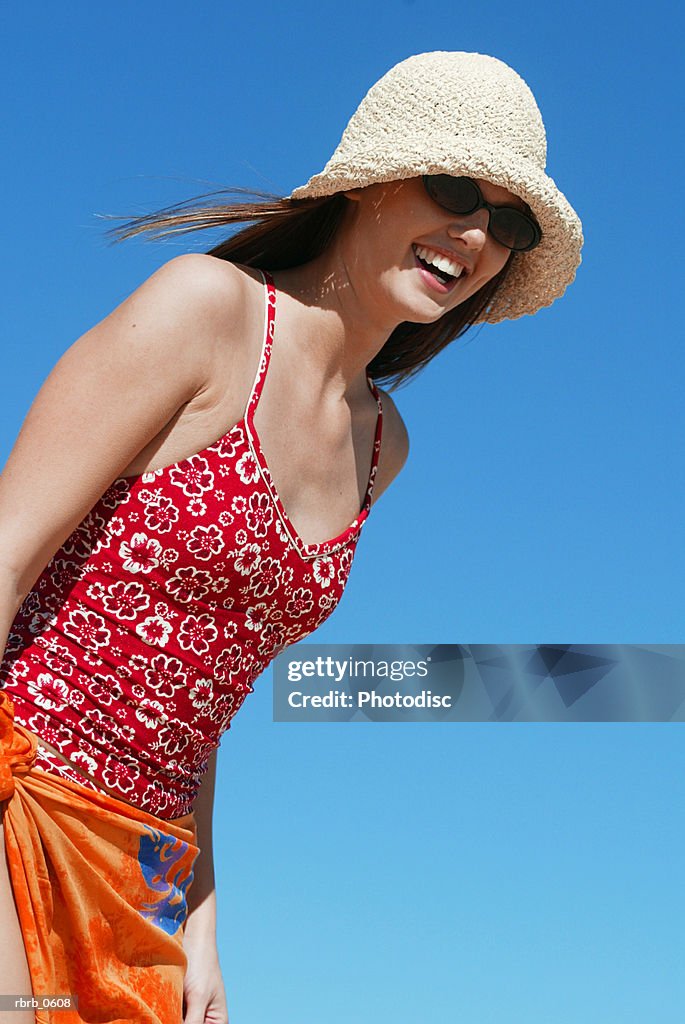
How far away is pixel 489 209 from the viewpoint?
3059 millimetres

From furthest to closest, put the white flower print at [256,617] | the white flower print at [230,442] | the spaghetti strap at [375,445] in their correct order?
1. the spaghetti strap at [375,445]
2. the white flower print at [256,617]
3. the white flower print at [230,442]

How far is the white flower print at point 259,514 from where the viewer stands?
2.76 meters

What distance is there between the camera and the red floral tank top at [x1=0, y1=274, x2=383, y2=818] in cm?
268

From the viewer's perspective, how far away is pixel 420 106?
9.91 feet

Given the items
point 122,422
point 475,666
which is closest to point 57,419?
point 122,422

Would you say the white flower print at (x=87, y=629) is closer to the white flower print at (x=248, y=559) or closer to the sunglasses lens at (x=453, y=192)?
the white flower print at (x=248, y=559)

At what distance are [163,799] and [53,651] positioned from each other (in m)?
0.44

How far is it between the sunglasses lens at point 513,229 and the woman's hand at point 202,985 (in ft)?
6.02

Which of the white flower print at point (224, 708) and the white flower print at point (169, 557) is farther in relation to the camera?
the white flower print at point (224, 708)

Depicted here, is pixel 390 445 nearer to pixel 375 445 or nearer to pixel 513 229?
pixel 375 445

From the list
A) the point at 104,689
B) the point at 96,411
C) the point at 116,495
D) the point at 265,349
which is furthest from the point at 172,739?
the point at 265,349

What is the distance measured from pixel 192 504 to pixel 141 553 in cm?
14

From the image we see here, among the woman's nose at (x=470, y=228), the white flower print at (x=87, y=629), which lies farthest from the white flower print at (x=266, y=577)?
the woman's nose at (x=470, y=228)

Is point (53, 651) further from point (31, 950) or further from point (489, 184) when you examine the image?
point (489, 184)
